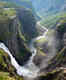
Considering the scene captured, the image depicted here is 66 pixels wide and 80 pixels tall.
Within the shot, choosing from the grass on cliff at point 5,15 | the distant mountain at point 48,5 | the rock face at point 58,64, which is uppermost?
the grass on cliff at point 5,15

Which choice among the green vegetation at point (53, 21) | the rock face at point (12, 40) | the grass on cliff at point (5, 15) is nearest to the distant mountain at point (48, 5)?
the green vegetation at point (53, 21)

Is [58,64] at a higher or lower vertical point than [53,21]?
higher

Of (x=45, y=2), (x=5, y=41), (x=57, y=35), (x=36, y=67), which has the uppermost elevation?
(x=5, y=41)

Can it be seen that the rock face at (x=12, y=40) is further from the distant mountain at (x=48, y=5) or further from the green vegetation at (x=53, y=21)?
the distant mountain at (x=48, y=5)

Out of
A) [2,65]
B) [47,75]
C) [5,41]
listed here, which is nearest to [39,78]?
[47,75]

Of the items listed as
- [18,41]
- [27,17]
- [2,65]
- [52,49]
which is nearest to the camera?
[2,65]

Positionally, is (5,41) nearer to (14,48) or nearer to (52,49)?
(14,48)

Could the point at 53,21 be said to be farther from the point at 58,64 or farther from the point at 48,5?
the point at 58,64

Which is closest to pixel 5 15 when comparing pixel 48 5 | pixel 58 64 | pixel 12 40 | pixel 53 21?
pixel 12 40

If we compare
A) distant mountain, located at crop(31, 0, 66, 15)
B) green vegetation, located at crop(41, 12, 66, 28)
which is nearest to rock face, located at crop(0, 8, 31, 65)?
green vegetation, located at crop(41, 12, 66, 28)

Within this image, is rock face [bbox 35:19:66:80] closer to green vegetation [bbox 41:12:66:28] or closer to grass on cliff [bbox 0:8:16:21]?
grass on cliff [bbox 0:8:16:21]

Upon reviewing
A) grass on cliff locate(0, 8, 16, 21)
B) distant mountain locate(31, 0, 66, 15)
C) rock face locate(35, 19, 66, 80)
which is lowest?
distant mountain locate(31, 0, 66, 15)
